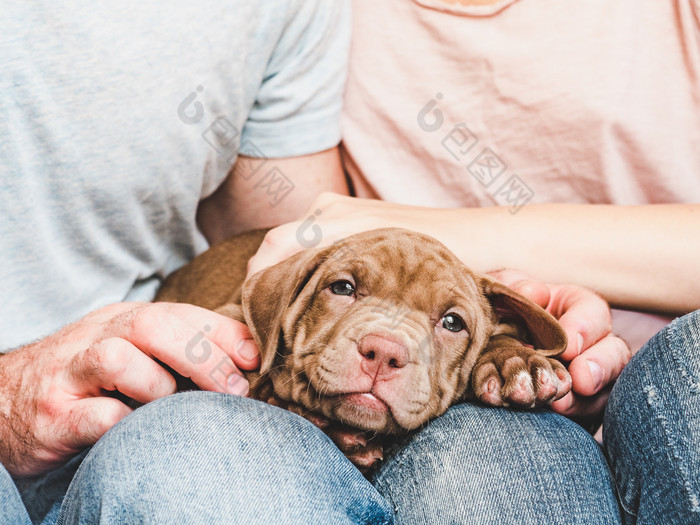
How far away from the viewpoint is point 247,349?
2416 millimetres

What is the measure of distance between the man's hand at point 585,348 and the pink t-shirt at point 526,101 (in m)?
0.82

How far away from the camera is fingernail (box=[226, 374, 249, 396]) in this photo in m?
2.35

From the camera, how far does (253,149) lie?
11.5 feet

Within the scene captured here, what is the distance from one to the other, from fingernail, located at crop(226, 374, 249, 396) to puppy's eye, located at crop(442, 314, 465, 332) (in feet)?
2.68

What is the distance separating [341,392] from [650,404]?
0.97 metres

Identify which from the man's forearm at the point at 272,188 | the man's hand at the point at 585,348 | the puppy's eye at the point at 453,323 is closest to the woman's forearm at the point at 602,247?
the man's hand at the point at 585,348

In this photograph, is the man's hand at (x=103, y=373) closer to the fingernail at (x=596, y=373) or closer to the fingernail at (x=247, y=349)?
the fingernail at (x=247, y=349)

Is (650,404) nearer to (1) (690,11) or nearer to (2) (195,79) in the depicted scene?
(1) (690,11)

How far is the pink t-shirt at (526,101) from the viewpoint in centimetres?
A: 312

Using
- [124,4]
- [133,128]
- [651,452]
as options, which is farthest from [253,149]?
[651,452]

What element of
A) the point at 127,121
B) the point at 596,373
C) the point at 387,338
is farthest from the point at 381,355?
the point at 127,121

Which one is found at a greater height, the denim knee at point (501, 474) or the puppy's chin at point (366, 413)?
the puppy's chin at point (366, 413)

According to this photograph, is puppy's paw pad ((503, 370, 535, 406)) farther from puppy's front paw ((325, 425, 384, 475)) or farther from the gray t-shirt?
the gray t-shirt

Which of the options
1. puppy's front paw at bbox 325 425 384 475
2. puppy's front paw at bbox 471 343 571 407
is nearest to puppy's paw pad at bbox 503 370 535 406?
puppy's front paw at bbox 471 343 571 407
